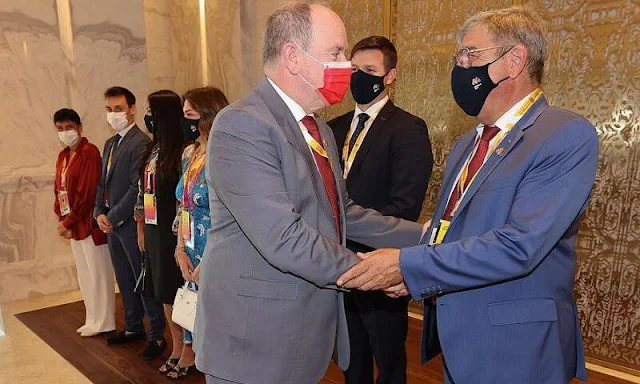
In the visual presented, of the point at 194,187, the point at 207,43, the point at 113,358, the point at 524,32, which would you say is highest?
the point at 207,43

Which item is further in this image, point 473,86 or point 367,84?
point 367,84

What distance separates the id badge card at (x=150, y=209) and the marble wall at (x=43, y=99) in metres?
2.31

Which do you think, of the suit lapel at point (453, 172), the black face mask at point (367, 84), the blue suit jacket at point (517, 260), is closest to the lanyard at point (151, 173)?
the black face mask at point (367, 84)

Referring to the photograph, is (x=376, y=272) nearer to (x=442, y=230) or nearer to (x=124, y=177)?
(x=442, y=230)

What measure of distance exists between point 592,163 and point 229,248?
1.08m

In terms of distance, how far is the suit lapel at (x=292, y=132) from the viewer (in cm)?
158

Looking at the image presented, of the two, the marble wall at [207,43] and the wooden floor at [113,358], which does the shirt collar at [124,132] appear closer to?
the wooden floor at [113,358]

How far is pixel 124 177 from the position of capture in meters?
3.73

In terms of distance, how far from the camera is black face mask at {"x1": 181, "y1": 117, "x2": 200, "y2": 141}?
3.08 meters

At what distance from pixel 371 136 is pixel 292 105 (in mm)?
1009

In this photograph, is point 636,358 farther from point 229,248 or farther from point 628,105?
point 229,248

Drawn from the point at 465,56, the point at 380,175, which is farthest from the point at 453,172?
the point at 380,175

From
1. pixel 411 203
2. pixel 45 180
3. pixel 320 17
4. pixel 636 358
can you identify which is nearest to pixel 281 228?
pixel 320 17

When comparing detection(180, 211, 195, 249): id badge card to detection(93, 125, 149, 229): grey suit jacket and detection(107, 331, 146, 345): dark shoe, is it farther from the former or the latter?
detection(107, 331, 146, 345): dark shoe
